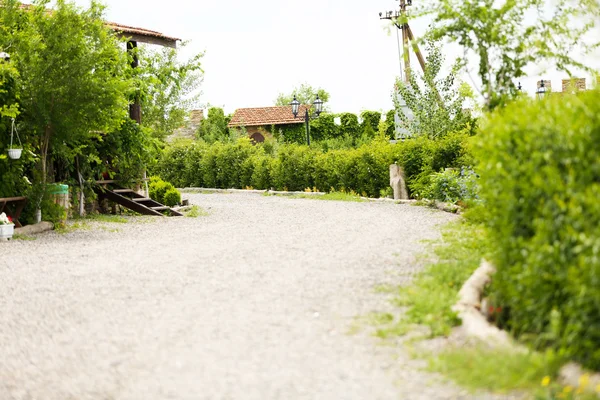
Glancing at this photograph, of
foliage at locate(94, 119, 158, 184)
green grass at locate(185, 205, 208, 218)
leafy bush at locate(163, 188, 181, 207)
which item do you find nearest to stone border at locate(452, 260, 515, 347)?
green grass at locate(185, 205, 208, 218)

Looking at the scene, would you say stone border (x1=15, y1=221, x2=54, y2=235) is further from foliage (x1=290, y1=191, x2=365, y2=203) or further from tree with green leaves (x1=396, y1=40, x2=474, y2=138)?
tree with green leaves (x1=396, y1=40, x2=474, y2=138)

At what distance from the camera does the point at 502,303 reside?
5.80m

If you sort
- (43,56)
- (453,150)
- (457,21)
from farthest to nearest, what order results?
1. (453,150)
2. (43,56)
3. (457,21)

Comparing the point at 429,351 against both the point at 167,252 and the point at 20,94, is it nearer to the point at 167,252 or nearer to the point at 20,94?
the point at 167,252

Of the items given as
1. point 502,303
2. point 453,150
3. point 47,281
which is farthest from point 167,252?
point 453,150

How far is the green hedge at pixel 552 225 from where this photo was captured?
455cm

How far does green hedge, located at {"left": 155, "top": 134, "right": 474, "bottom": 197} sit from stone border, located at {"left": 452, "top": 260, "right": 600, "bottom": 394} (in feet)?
35.7

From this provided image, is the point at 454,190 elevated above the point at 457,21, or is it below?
below

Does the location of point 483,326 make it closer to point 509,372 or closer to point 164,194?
point 509,372

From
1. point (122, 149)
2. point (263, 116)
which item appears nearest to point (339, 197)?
point (122, 149)

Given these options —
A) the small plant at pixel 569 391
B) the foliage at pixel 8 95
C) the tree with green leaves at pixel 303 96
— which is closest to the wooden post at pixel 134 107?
the foliage at pixel 8 95

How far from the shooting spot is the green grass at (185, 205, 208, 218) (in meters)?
A: 17.3

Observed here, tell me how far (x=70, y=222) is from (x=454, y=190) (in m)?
8.59

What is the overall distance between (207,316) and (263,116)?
4302cm
